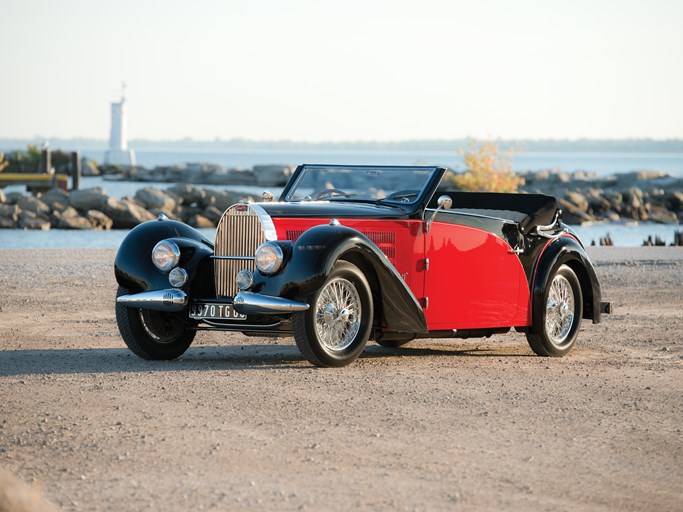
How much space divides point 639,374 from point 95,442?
4.85m

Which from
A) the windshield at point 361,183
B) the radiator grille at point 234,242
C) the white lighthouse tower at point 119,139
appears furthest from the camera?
the white lighthouse tower at point 119,139

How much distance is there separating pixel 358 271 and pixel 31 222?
119 ft

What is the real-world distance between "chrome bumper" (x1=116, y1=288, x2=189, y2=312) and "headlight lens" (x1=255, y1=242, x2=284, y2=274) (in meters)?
0.77

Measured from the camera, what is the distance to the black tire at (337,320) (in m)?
9.02

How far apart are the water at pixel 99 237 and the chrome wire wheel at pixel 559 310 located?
2160cm

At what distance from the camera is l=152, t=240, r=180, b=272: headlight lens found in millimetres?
9778

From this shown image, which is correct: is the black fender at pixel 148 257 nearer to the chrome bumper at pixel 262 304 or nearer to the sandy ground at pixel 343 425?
the sandy ground at pixel 343 425

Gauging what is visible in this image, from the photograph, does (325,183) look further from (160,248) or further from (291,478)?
(291,478)

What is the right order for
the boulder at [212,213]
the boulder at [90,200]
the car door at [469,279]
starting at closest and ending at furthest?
the car door at [469,279], the boulder at [90,200], the boulder at [212,213]

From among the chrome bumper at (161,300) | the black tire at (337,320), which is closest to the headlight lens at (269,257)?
the black tire at (337,320)

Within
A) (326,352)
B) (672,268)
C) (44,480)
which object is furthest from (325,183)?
(672,268)

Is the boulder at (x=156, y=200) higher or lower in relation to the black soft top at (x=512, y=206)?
lower

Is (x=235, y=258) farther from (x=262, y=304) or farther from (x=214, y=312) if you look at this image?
(x=262, y=304)

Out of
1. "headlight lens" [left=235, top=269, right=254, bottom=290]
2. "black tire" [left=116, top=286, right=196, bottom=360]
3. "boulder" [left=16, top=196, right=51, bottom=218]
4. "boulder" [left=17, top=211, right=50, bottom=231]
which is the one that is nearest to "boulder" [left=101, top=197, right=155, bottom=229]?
"boulder" [left=16, top=196, right=51, bottom=218]
